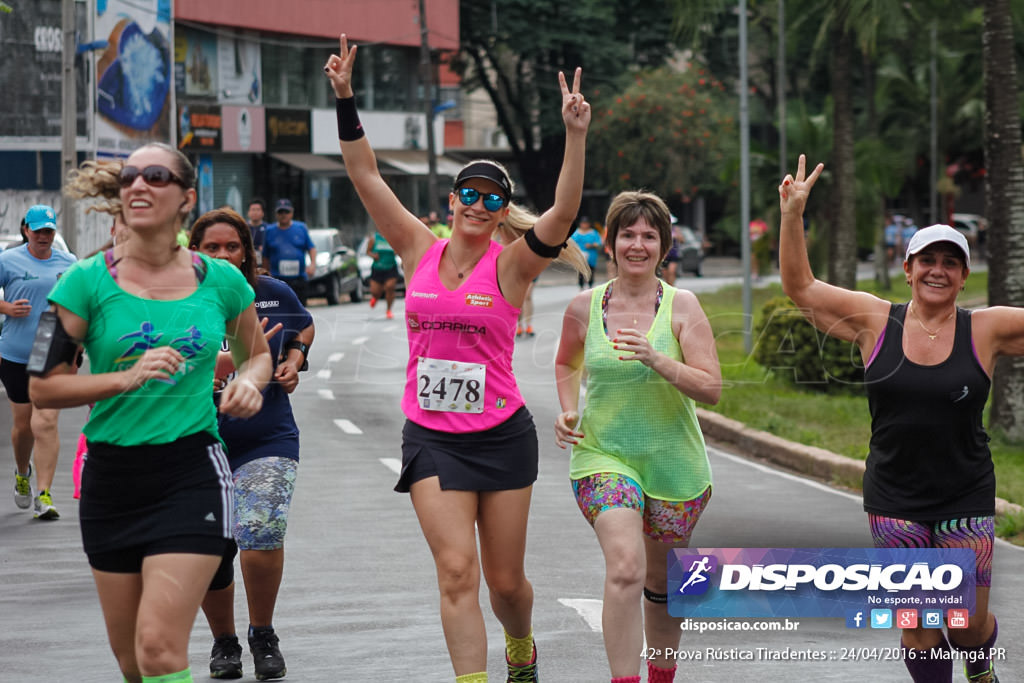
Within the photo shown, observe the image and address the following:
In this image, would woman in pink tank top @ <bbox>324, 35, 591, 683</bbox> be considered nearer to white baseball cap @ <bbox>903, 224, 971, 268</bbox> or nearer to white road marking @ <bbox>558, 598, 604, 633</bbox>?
white baseball cap @ <bbox>903, 224, 971, 268</bbox>

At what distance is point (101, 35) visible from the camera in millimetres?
35719

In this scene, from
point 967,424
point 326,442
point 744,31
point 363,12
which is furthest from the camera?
point 363,12

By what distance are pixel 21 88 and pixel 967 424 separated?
31.3 meters

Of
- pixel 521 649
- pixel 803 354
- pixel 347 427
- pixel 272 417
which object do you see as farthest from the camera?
pixel 803 354

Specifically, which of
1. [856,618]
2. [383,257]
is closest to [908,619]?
[856,618]

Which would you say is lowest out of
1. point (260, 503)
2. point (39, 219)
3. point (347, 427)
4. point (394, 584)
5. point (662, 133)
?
point (347, 427)

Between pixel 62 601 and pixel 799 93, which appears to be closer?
pixel 62 601

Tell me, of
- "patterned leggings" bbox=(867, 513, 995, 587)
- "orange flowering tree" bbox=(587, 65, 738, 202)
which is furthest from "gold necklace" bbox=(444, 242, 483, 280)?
"orange flowering tree" bbox=(587, 65, 738, 202)

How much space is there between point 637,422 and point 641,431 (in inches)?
1.4

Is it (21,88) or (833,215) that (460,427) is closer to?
(833,215)

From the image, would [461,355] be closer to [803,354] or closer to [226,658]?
[226,658]

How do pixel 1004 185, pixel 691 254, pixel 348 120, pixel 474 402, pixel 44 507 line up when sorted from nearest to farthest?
pixel 474 402, pixel 348 120, pixel 44 507, pixel 1004 185, pixel 691 254

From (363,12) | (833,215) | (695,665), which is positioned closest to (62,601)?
(695,665)

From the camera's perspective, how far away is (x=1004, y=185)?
44.0 ft
